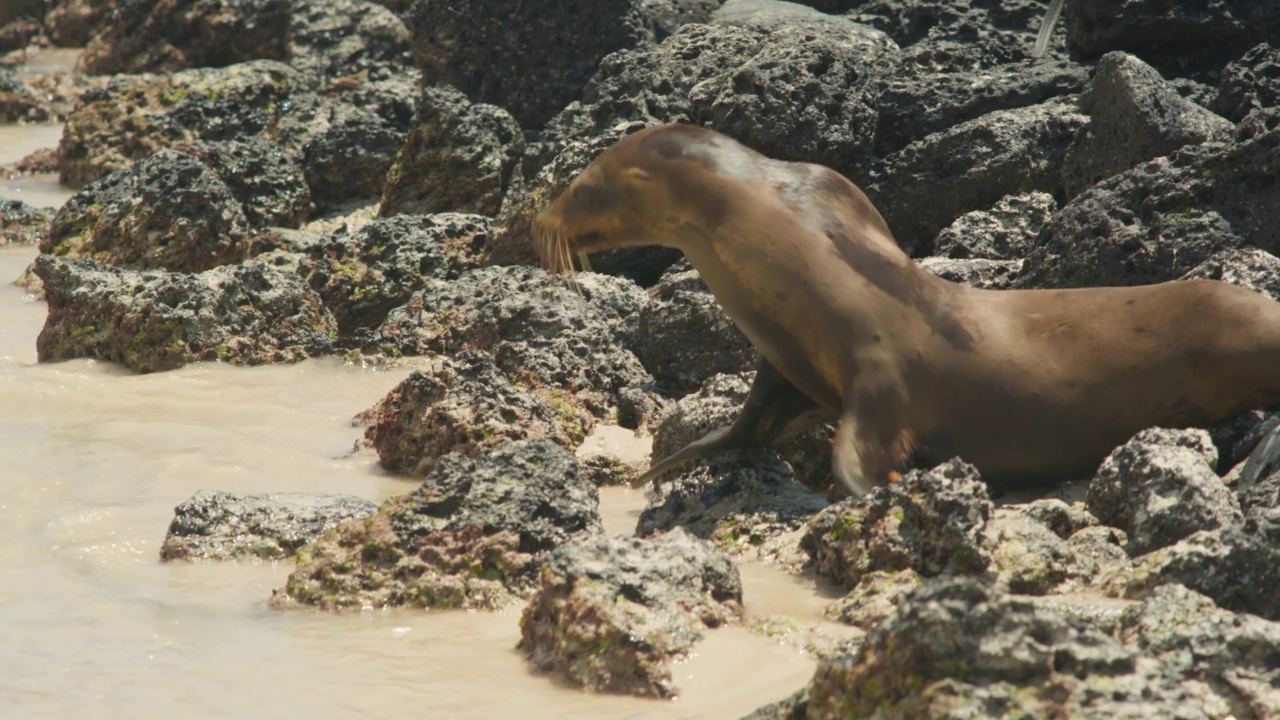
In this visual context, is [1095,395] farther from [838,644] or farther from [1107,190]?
[838,644]

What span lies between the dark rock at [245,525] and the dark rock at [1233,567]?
263cm

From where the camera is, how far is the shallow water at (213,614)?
3580 mm

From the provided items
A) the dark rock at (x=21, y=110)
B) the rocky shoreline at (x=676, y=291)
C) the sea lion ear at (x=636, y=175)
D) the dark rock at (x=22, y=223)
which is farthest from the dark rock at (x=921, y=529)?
the dark rock at (x=21, y=110)

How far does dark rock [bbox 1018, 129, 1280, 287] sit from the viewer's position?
6.11 metres

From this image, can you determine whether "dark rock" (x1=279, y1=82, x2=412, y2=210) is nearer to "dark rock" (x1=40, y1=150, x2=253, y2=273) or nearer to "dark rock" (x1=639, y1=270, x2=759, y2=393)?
"dark rock" (x1=40, y1=150, x2=253, y2=273)

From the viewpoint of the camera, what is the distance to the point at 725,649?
3801 millimetres

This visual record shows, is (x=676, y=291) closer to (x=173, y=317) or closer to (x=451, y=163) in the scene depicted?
(x=173, y=317)

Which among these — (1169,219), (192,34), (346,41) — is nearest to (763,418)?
(1169,219)

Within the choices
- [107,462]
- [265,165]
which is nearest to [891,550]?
[107,462]

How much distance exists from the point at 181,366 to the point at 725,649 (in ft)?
15.6

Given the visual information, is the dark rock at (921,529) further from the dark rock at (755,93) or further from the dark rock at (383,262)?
the dark rock at (383,262)

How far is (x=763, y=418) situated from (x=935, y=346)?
26.1 inches

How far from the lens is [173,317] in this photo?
7777mm

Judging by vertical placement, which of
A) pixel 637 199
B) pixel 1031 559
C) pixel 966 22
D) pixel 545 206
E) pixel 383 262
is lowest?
pixel 383 262
